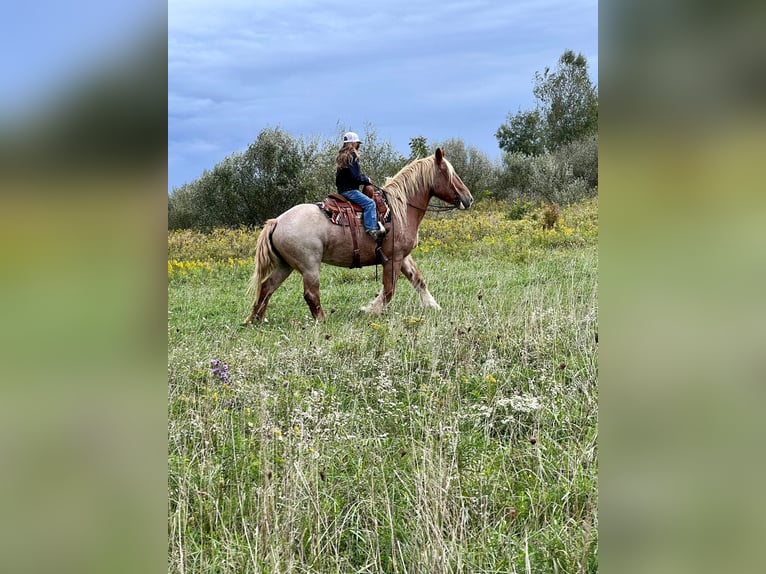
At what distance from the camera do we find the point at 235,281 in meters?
10.4

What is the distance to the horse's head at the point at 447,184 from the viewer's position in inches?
271

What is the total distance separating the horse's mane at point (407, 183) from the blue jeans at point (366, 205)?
29 centimetres

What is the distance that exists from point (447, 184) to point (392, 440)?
426cm

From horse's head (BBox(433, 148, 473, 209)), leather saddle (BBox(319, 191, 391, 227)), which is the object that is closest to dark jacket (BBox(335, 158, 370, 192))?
leather saddle (BBox(319, 191, 391, 227))

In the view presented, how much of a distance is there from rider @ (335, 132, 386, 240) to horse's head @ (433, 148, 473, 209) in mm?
815

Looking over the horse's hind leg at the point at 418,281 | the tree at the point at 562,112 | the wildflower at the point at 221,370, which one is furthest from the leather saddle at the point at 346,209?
the tree at the point at 562,112

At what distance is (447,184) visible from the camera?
6.91m

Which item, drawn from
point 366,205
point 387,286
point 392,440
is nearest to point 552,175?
point 387,286

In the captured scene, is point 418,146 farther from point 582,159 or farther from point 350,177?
point 350,177

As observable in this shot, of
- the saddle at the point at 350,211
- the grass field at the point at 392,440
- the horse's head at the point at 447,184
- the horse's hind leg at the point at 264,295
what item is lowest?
the grass field at the point at 392,440

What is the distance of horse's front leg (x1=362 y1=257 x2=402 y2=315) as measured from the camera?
6918 mm

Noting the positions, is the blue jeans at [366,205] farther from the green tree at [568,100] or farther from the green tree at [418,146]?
the green tree at [568,100]
